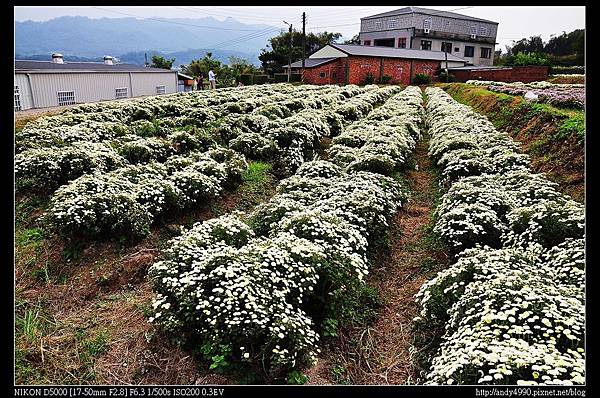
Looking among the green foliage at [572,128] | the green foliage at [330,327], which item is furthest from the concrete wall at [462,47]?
the green foliage at [330,327]

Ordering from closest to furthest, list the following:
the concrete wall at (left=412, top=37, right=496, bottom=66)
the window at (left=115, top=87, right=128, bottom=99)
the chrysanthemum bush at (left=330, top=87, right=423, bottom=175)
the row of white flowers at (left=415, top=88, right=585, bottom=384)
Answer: the row of white flowers at (left=415, top=88, right=585, bottom=384), the chrysanthemum bush at (left=330, top=87, right=423, bottom=175), the window at (left=115, top=87, right=128, bottom=99), the concrete wall at (left=412, top=37, right=496, bottom=66)

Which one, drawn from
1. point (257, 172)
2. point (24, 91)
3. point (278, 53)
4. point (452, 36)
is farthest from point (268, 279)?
point (452, 36)

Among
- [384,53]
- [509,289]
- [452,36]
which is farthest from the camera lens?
[452,36]

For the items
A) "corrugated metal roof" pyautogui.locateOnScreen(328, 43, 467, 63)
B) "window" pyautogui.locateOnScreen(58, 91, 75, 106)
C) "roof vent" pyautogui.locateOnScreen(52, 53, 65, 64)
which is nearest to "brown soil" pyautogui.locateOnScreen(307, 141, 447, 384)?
"window" pyautogui.locateOnScreen(58, 91, 75, 106)

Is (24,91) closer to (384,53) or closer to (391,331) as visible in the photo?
(391,331)

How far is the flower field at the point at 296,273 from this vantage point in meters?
4.41

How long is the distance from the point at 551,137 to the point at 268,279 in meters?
11.3

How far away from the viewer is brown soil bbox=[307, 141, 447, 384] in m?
5.05

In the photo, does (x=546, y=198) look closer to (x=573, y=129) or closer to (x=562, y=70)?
(x=573, y=129)

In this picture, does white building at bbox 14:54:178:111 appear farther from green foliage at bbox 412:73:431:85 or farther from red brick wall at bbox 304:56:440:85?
green foliage at bbox 412:73:431:85

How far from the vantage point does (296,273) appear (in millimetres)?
5281

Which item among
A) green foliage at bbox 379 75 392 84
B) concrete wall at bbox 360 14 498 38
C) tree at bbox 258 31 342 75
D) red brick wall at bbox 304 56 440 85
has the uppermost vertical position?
concrete wall at bbox 360 14 498 38

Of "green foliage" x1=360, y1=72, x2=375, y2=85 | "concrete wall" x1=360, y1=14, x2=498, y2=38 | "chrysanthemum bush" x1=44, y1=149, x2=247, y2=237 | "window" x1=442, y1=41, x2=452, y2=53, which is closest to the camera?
"chrysanthemum bush" x1=44, y1=149, x2=247, y2=237

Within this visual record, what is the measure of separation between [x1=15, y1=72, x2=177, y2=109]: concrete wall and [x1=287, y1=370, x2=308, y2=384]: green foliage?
2710 cm
